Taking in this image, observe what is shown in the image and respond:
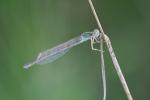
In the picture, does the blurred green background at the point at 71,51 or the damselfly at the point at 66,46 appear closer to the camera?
the damselfly at the point at 66,46

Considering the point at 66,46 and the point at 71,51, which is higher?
the point at 71,51

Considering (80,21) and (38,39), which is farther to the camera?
(80,21)

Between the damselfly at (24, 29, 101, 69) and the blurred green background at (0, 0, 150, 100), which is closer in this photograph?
the damselfly at (24, 29, 101, 69)

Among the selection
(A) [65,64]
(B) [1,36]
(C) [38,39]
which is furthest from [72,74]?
(B) [1,36]

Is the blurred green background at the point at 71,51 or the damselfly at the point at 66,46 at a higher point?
the blurred green background at the point at 71,51

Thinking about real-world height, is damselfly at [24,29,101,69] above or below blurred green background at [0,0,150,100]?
below

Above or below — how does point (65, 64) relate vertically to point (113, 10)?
below

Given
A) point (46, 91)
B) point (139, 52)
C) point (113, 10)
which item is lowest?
point (46, 91)

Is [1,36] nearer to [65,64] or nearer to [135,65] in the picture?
[65,64]
